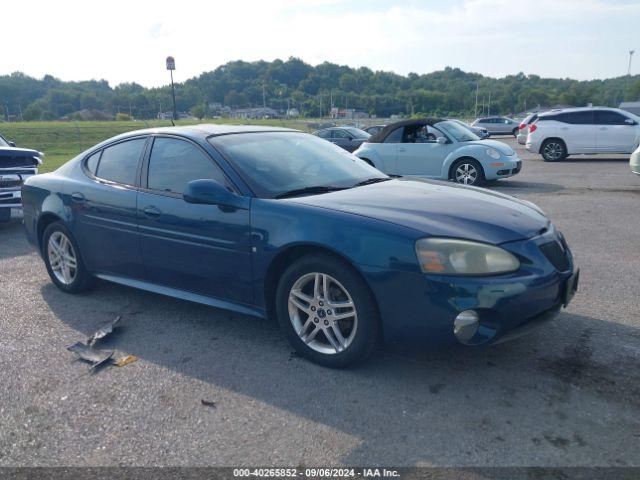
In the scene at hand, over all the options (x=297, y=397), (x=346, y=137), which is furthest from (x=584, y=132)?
(x=297, y=397)

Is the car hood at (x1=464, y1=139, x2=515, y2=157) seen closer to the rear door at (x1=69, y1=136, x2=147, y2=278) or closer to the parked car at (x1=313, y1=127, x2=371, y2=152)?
the rear door at (x1=69, y1=136, x2=147, y2=278)

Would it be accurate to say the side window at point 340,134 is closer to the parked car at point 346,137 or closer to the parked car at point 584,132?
the parked car at point 346,137

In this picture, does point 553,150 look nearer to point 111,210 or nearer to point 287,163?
point 287,163

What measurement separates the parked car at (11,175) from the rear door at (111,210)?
13.8ft

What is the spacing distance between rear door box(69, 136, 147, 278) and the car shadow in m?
0.51

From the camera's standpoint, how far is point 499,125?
39438mm

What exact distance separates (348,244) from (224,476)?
1421 mm

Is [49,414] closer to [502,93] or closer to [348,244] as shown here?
[348,244]

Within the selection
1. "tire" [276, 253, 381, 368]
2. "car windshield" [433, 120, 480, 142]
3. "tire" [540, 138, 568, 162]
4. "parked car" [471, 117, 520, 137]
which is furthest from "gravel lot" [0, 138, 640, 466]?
"parked car" [471, 117, 520, 137]

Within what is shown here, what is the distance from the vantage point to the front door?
3812mm

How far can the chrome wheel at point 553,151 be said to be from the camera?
57.7 feet

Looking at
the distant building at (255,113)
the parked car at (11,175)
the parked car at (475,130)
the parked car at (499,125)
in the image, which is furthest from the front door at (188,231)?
the distant building at (255,113)

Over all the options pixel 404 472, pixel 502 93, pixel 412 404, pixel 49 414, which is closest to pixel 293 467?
pixel 404 472

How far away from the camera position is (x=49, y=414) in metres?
3.12
